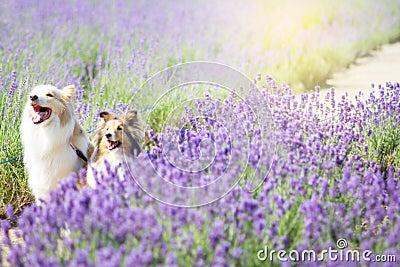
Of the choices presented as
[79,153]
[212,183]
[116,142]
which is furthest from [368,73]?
[212,183]

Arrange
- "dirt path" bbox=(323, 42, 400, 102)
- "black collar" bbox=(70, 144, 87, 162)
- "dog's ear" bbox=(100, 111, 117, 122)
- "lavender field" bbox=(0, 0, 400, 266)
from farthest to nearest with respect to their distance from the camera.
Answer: "dirt path" bbox=(323, 42, 400, 102), "black collar" bbox=(70, 144, 87, 162), "dog's ear" bbox=(100, 111, 117, 122), "lavender field" bbox=(0, 0, 400, 266)

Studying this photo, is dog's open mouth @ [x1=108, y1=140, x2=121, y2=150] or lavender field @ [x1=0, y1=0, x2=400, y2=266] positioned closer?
lavender field @ [x1=0, y1=0, x2=400, y2=266]

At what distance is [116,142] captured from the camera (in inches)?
114

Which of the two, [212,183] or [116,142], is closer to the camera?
[212,183]

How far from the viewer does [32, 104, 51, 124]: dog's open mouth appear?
302 cm

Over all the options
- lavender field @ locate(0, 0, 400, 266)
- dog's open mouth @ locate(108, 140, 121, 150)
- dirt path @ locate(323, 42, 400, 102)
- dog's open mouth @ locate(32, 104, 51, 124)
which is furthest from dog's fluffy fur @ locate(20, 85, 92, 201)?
dirt path @ locate(323, 42, 400, 102)

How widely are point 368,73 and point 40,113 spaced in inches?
183

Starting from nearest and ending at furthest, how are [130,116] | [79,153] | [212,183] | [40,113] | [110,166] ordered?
[212,183] → [110,166] → [130,116] → [40,113] → [79,153]

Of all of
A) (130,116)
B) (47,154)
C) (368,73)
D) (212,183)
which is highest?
→ (368,73)

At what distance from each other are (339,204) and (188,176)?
683 millimetres

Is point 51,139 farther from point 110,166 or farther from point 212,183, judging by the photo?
point 212,183

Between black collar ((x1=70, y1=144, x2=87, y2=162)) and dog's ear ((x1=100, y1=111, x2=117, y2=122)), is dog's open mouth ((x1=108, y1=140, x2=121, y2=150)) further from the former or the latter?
black collar ((x1=70, y1=144, x2=87, y2=162))

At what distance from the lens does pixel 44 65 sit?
5301 mm

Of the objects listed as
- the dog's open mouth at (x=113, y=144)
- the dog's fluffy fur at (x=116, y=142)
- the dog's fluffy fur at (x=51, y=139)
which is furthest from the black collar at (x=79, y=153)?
the dog's open mouth at (x=113, y=144)
